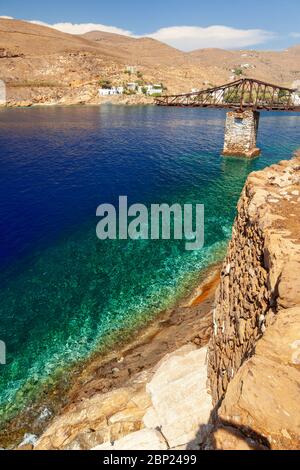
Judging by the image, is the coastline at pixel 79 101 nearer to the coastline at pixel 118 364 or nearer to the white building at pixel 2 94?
the white building at pixel 2 94

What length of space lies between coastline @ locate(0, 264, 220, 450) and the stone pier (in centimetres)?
5144

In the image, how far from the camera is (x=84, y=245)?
3306 centimetres

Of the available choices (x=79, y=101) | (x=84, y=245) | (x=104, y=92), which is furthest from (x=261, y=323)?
(x=104, y=92)

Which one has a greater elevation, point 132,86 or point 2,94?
point 132,86

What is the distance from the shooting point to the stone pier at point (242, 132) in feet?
218

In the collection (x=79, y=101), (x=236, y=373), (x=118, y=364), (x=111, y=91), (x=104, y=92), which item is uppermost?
(x=111, y=91)

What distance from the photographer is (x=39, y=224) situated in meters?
37.8

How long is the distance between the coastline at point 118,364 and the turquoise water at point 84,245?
89 cm

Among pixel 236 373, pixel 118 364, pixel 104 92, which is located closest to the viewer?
pixel 236 373

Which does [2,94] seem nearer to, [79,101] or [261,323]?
[79,101]

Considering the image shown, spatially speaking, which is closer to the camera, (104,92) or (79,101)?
(79,101)

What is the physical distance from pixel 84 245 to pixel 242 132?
49703 mm

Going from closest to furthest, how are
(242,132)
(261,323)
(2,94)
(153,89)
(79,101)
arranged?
(261,323)
(242,132)
(2,94)
(79,101)
(153,89)
